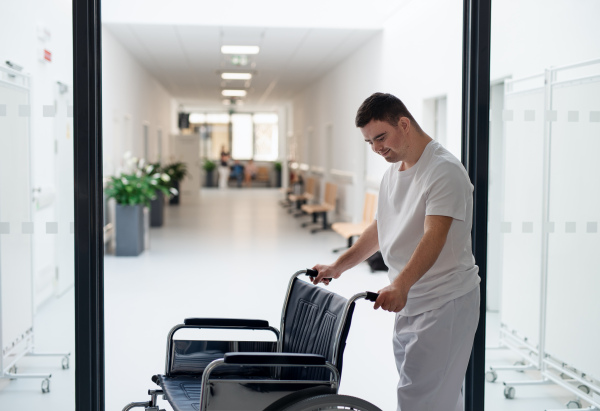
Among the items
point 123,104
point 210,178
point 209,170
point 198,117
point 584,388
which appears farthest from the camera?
point 198,117

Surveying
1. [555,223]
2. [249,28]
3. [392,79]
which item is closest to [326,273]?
[555,223]

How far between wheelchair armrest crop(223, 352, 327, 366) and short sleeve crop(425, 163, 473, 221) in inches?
24.0

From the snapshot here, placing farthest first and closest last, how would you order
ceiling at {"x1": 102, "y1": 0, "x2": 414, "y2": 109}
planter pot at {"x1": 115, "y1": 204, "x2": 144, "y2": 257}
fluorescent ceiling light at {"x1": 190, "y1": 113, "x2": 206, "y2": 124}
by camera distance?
fluorescent ceiling light at {"x1": 190, "y1": 113, "x2": 206, "y2": 124} < ceiling at {"x1": 102, "y1": 0, "x2": 414, "y2": 109} < planter pot at {"x1": 115, "y1": 204, "x2": 144, "y2": 257}

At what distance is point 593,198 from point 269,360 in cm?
191

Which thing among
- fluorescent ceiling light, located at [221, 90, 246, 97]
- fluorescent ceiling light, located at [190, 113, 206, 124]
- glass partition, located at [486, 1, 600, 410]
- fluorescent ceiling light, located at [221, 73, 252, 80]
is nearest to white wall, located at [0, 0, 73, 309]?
glass partition, located at [486, 1, 600, 410]

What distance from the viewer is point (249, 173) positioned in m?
27.4

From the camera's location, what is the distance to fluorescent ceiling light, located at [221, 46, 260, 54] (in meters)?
11.7

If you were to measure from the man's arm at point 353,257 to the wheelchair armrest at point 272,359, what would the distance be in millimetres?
442

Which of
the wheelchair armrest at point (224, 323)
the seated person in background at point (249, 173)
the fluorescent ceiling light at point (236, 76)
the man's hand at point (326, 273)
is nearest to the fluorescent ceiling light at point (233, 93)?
the fluorescent ceiling light at point (236, 76)

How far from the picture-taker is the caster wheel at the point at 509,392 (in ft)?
11.2

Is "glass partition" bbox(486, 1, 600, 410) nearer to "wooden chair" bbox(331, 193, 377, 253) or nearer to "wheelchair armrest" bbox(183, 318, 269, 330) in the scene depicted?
"wheelchair armrest" bbox(183, 318, 269, 330)

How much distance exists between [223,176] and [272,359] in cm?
2572

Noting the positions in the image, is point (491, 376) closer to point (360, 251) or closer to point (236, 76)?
point (360, 251)

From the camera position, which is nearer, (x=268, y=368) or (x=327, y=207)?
(x=268, y=368)
